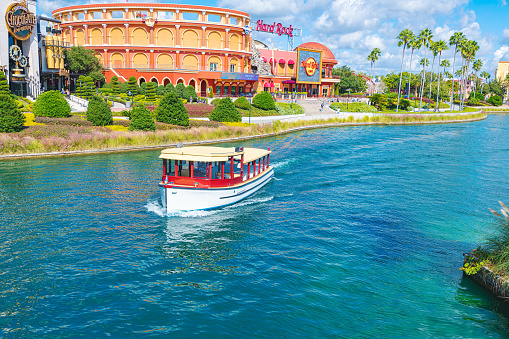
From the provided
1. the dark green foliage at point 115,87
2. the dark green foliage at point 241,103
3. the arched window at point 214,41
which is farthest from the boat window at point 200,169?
the arched window at point 214,41

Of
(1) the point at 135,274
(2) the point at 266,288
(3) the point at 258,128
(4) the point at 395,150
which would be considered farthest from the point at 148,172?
(4) the point at 395,150

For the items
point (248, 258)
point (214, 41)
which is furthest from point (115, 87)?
point (248, 258)

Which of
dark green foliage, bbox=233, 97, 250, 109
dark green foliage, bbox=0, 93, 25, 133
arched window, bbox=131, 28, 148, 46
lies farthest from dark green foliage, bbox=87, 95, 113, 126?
arched window, bbox=131, 28, 148, 46

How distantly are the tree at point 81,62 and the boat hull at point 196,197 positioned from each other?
6244 centimetres

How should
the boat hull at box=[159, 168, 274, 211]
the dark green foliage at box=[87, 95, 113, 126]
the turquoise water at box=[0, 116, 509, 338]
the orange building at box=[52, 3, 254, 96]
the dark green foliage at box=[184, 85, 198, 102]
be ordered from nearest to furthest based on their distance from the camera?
the turquoise water at box=[0, 116, 509, 338]
the boat hull at box=[159, 168, 274, 211]
the dark green foliage at box=[87, 95, 113, 126]
the dark green foliage at box=[184, 85, 198, 102]
the orange building at box=[52, 3, 254, 96]

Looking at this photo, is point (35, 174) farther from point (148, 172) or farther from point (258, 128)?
point (258, 128)

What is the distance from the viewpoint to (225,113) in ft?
199

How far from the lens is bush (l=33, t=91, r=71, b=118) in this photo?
164ft

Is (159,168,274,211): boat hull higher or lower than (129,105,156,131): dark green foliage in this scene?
lower

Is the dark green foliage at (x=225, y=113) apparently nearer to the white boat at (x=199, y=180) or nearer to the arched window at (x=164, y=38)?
the white boat at (x=199, y=180)

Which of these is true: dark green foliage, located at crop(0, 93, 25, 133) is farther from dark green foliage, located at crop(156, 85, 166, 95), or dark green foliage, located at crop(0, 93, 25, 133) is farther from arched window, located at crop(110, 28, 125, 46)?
arched window, located at crop(110, 28, 125, 46)

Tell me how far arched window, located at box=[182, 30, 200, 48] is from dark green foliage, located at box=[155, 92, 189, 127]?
40.9 meters

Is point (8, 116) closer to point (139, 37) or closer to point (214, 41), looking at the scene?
point (139, 37)

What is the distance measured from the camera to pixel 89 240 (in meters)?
21.3
